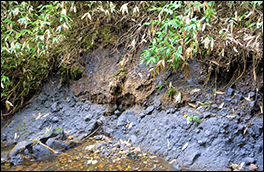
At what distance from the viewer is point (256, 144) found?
1573 millimetres

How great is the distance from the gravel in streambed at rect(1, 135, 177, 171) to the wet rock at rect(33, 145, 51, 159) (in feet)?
0.34

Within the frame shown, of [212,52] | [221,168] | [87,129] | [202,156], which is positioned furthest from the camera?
[87,129]

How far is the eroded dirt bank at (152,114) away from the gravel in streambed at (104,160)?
0.10 m

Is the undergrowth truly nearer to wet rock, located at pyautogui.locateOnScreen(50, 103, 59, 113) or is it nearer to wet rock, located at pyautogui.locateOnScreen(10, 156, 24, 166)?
wet rock, located at pyautogui.locateOnScreen(50, 103, 59, 113)

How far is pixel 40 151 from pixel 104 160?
781 mm

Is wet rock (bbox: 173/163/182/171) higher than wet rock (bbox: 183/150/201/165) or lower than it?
lower

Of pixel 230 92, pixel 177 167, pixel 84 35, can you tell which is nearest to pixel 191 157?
pixel 177 167

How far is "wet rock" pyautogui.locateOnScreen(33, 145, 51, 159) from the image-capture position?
205 cm

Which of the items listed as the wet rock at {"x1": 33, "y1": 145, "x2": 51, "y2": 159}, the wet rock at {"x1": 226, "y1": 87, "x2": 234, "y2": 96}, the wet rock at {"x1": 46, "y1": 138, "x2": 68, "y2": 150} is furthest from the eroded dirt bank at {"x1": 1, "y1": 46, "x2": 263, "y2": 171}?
the wet rock at {"x1": 33, "y1": 145, "x2": 51, "y2": 159}

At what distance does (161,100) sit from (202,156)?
0.71m

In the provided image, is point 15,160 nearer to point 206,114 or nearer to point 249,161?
point 206,114

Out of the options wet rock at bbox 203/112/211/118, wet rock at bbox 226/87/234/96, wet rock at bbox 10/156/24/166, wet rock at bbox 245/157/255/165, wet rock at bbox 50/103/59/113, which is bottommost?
wet rock at bbox 10/156/24/166

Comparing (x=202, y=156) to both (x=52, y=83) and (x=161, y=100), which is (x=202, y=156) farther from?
(x=52, y=83)

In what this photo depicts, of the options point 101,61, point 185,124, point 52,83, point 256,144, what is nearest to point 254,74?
point 256,144
